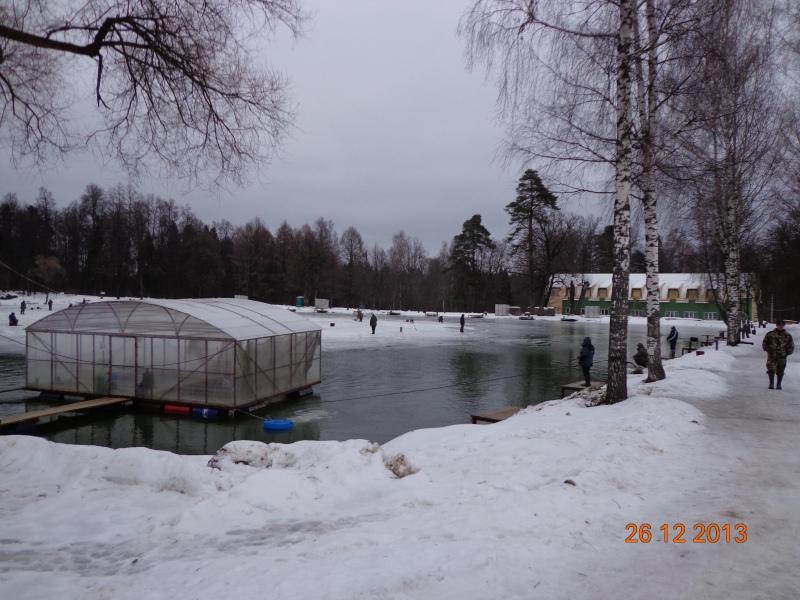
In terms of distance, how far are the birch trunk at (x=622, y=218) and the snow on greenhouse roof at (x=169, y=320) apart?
32.7 feet

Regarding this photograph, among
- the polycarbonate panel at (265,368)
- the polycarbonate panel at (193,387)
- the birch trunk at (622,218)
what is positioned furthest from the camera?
the polycarbonate panel at (265,368)

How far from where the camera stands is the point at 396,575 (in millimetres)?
3455

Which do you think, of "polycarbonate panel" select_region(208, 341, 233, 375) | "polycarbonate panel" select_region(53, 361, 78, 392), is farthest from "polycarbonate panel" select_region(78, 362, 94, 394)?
"polycarbonate panel" select_region(208, 341, 233, 375)

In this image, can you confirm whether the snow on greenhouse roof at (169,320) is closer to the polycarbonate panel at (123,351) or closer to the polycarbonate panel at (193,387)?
the polycarbonate panel at (123,351)

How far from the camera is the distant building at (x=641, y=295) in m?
68.8

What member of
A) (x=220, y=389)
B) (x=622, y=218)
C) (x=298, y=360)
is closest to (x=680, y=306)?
(x=298, y=360)

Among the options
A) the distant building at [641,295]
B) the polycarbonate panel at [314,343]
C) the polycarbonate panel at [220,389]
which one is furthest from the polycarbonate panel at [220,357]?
the distant building at [641,295]

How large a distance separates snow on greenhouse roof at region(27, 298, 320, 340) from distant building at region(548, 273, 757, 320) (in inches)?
2406

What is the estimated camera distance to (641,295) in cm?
7456

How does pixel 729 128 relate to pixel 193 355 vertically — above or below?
above

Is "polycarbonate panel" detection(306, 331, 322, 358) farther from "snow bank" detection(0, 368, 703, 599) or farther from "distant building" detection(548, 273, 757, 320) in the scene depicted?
"distant building" detection(548, 273, 757, 320)

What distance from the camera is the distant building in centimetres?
6875

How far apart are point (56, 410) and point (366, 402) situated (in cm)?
825

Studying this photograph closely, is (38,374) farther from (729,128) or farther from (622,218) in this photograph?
(729,128)
